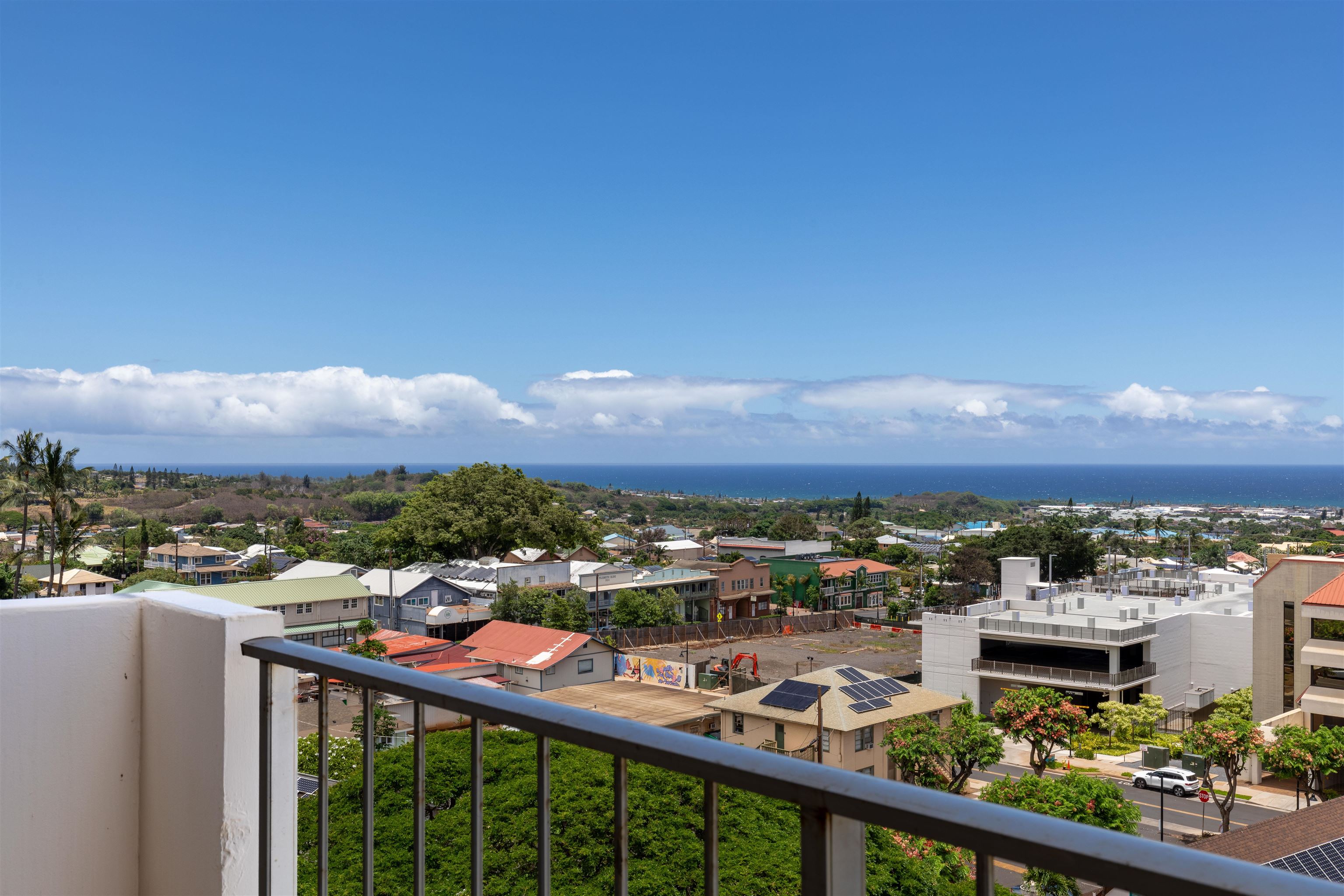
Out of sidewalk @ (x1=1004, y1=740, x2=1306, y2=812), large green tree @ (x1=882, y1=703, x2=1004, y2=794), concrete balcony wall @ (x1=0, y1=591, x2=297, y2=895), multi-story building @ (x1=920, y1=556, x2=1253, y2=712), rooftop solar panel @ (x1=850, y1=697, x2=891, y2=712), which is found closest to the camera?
concrete balcony wall @ (x1=0, y1=591, x2=297, y2=895)

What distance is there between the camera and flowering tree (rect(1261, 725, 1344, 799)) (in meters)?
12.8

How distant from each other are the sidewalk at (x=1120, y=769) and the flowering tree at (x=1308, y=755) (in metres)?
0.47

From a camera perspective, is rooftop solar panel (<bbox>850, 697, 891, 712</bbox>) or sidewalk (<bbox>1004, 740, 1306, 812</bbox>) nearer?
sidewalk (<bbox>1004, 740, 1306, 812</bbox>)

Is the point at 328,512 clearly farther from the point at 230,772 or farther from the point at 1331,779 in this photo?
the point at 230,772

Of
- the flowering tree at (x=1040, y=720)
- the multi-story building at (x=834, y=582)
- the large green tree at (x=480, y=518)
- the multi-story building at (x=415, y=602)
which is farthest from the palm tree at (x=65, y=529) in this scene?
the multi-story building at (x=834, y=582)

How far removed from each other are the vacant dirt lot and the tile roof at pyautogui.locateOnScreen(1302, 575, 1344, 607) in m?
9.97

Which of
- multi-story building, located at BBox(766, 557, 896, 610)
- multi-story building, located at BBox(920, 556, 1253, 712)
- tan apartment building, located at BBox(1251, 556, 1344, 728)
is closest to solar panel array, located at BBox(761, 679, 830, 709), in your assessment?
multi-story building, located at BBox(920, 556, 1253, 712)

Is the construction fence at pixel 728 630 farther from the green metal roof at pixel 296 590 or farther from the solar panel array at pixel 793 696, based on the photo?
the solar panel array at pixel 793 696

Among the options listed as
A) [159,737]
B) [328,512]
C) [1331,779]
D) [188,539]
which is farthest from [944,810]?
[328,512]

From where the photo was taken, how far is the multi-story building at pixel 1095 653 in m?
20.3

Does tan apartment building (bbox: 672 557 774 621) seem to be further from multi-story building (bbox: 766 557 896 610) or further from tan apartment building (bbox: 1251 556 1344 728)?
tan apartment building (bbox: 1251 556 1344 728)

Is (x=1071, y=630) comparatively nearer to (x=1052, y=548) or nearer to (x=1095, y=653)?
(x=1095, y=653)

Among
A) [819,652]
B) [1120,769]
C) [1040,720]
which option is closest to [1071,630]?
[1120,769]

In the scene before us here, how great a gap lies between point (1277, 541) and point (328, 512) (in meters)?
66.6
